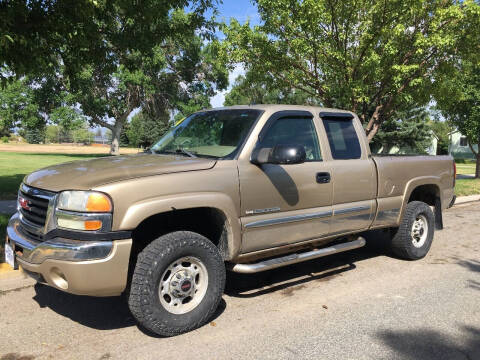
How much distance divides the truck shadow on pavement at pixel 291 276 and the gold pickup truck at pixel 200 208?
517mm

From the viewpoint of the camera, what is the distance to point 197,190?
3484 millimetres

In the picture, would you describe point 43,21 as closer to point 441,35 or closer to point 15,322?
point 15,322

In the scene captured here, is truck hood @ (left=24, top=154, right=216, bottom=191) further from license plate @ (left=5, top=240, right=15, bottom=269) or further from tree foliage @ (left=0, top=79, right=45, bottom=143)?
tree foliage @ (left=0, top=79, right=45, bottom=143)

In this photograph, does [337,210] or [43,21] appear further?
[43,21]

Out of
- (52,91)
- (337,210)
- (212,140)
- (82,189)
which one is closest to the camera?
(82,189)

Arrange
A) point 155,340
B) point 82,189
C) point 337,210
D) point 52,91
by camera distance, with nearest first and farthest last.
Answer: point 82,189
point 155,340
point 337,210
point 52,91

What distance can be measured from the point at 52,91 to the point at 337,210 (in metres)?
33.6

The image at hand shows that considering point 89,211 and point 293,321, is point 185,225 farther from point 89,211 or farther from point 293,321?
point 293,321

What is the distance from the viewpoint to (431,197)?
20.6 feet

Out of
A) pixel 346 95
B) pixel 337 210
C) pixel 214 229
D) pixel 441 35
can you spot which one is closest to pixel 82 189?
pixel 214 229

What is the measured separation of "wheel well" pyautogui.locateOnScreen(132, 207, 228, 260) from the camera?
11.9 feet

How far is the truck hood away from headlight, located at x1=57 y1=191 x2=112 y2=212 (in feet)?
0.17

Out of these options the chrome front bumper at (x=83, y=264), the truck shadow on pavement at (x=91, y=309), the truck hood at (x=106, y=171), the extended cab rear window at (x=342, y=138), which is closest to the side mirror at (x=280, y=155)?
the truck hood at (x=106, y=171)

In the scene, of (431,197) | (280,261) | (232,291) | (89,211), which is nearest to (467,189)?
(431,197)
